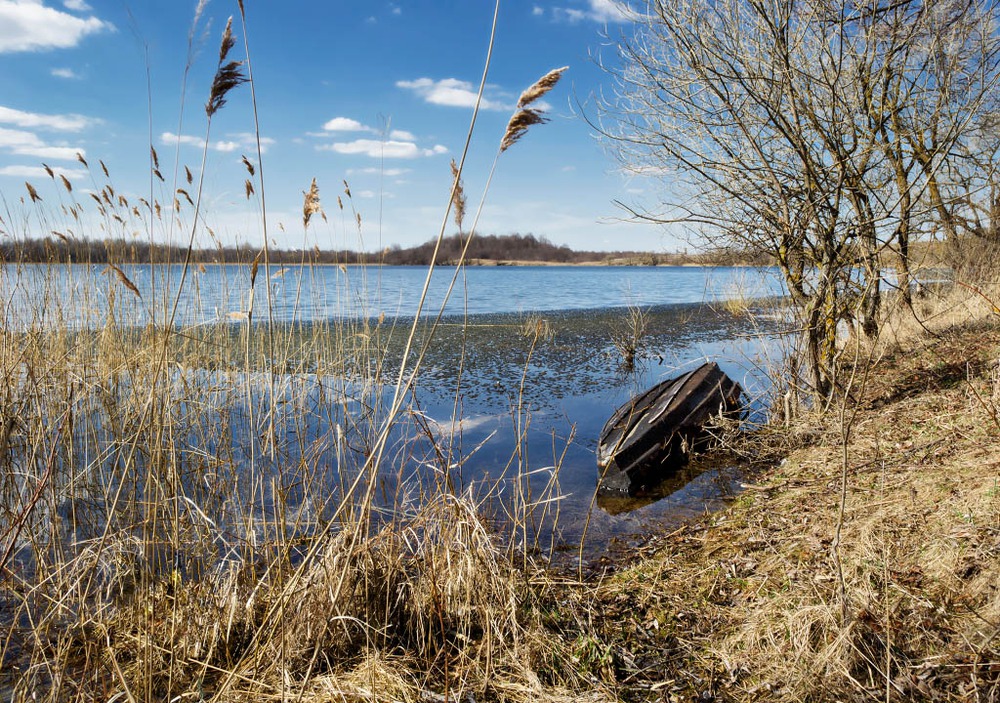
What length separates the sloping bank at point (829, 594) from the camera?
7.56ft

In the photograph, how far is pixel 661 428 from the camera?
5.87 meters

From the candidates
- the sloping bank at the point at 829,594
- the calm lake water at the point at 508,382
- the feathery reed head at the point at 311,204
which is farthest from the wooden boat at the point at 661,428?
the feathery reed head at the point at 311,204

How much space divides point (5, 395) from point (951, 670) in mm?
4798

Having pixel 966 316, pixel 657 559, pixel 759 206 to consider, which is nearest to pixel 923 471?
pixel 657 559

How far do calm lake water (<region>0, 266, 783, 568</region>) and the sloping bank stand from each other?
0.67 metres

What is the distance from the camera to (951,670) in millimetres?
2268

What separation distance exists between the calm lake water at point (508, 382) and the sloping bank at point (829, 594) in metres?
0.67

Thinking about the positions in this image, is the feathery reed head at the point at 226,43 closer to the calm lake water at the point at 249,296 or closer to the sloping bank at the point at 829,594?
the calm lake water at the point at 249,296

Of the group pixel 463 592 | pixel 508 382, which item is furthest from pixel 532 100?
pixel 508 382

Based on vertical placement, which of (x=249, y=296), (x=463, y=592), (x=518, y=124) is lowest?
(x=463, y=592)

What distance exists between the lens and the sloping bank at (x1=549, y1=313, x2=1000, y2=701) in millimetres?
2305

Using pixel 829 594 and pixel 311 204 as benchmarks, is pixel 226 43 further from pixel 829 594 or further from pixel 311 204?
pixel 829 594

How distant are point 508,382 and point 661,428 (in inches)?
145

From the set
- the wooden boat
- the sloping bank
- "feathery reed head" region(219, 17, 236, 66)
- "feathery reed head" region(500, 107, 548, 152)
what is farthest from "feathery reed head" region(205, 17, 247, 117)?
the wooden boat
